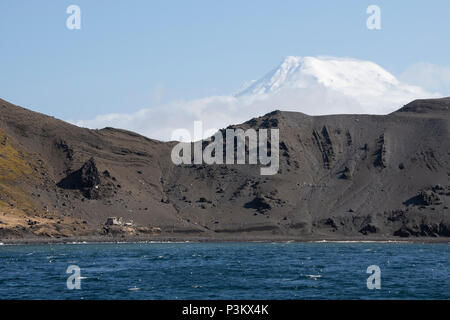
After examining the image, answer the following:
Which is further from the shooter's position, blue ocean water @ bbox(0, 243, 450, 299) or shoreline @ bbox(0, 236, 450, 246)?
shoreline @ bbox(0, 236, 450, 246)

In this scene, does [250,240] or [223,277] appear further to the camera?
[250,240]

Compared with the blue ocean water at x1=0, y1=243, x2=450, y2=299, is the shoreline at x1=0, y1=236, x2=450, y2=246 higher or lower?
lower

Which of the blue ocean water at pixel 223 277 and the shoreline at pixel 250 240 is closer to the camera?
the blue ocean water at pixel 223 277

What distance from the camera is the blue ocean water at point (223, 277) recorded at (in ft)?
228

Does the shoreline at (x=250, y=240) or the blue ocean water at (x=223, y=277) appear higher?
the blue ocean water at (x=223, y=277)

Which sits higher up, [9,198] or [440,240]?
[9,198]

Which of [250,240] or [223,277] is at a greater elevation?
[223,277]

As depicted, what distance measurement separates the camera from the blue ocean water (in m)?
69.5

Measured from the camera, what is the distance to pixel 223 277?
8669cm
